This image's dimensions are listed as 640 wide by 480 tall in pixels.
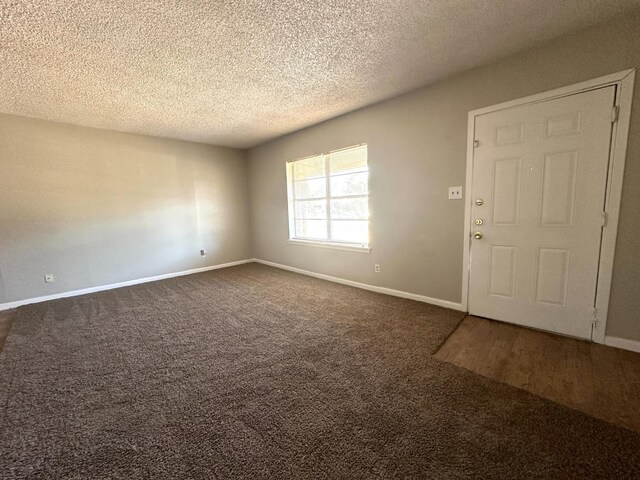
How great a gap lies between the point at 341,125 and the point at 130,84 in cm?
261

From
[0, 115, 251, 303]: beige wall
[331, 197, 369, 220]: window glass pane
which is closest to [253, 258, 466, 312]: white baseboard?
[331, 197, 369, 220]: window glass pane

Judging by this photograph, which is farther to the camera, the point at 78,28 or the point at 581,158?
the point at 581,158

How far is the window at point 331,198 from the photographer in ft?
12.5

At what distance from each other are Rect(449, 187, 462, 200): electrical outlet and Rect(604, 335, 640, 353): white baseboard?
170cm

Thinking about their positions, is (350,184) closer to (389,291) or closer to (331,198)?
(331,198)

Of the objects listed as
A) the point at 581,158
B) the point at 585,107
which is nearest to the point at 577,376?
the point at 581,158

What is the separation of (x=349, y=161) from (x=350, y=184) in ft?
1.14

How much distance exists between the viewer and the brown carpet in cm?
122

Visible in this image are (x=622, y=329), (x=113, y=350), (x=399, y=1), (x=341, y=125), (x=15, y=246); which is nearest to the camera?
(x=399, y=1)

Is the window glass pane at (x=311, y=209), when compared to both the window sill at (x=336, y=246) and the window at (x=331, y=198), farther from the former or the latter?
the window sill at (x=336, y=246)

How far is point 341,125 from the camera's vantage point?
3857 millimetres

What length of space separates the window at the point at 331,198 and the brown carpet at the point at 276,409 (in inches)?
63.5

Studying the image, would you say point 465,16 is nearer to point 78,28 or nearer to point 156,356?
point 78,28

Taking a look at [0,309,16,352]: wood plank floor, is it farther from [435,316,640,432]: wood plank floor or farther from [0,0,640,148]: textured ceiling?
[435,316,640,432]: wood plank floor
